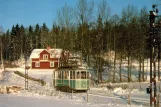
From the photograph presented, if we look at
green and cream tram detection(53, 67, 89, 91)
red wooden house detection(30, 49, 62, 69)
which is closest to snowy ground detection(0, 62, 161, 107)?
green and cream tram detection(53, 67, 89, 91)

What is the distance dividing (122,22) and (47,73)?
743 inches

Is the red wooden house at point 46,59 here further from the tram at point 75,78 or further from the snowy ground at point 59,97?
the tram at point 75,78

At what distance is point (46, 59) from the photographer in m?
80.1

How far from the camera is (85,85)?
118ft

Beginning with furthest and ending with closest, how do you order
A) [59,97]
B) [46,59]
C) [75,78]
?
[46,59], [75,78], [59,97]

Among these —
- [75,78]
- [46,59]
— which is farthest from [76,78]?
[46,59]

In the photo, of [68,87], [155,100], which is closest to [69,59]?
[68,87]

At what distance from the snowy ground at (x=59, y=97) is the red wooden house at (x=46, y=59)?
10.2 metres

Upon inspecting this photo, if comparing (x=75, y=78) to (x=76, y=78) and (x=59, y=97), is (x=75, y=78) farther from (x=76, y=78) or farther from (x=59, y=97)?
(x=59, y=97)

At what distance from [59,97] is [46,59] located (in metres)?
51.8

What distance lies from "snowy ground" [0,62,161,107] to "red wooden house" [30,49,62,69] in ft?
33.5

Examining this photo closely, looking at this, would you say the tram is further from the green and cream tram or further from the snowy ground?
the snowy ground

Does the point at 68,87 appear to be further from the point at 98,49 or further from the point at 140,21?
the point at 140,21

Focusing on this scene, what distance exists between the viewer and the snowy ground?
909 inches
